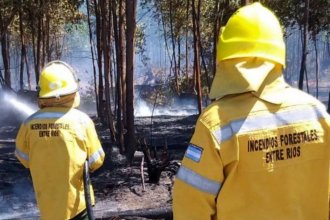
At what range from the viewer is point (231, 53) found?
2.05m

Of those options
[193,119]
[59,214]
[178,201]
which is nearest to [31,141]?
[59,214]

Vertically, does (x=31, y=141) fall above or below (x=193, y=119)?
above

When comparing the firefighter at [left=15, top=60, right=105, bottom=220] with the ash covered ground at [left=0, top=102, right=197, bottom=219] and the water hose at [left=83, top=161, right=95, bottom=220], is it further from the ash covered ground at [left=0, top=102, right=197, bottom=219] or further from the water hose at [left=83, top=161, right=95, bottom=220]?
the ash covered ground at [left=0, top=102, right=197, bottom=219]

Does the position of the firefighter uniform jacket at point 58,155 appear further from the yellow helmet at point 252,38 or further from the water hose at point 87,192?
the yellow helmet at point 252,38

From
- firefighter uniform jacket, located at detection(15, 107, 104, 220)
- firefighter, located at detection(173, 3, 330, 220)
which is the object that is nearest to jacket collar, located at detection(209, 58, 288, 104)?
firefighter, located at detection(173, 3, 330, 220)

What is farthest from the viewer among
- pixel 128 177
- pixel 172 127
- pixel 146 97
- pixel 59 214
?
pixel 146 97

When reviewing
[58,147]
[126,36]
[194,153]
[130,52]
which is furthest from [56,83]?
[126,36]

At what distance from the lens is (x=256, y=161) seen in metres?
2.01

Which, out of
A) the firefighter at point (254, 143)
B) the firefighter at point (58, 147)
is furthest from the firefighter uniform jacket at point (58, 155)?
the firefighter at point (254, 143)

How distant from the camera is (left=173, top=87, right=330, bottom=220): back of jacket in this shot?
6.44ft

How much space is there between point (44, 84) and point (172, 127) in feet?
44.0

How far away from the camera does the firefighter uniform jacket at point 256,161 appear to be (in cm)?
196

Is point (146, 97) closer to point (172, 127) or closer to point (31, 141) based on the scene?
point (172, 127)

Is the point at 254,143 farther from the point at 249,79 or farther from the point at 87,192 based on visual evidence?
the point at 87,192
